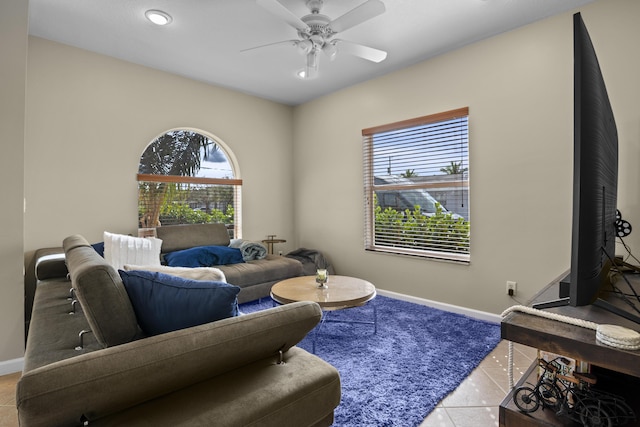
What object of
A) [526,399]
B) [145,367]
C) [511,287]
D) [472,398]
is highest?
[145,367]

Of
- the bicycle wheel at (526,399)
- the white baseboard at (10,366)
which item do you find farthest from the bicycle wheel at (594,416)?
the white baseboard at (10,366)

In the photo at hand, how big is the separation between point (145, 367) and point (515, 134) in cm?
314

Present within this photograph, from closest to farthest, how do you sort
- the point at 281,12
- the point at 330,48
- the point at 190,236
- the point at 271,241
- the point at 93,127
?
the point at 281,12 → the point at 330,48 → the point at 93,127 → the point at 190,236 → the point at 271,241

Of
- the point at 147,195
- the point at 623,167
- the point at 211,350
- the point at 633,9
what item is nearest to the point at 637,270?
the point at 623,167

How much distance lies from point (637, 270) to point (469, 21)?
2.19 metres

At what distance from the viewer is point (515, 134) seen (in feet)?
9.27

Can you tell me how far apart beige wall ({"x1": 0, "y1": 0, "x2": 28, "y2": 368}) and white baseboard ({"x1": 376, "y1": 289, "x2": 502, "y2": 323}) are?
3.26 metres

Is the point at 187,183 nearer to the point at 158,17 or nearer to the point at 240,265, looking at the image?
the point at 240,265

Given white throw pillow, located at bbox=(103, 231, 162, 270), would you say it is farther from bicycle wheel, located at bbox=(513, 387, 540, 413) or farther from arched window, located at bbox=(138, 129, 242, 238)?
bicycle wheel, located at bbox=(513, 387, 540, 413)

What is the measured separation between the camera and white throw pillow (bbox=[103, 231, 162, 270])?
2.61 m

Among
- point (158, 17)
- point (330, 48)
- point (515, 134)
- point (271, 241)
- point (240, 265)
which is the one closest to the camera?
point (158, 17)

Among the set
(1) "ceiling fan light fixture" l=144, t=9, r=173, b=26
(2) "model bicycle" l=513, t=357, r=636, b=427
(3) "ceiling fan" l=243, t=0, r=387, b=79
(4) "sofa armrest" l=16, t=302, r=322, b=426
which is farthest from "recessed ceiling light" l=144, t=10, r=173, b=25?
(2) "model bicycle" l=513, t=357, r=636, b=427

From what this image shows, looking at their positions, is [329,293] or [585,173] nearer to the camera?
[585,173]

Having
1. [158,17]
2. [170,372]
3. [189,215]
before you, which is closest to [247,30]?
[158,17]
